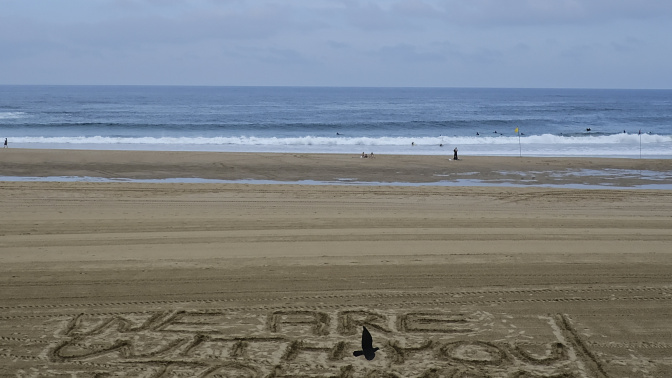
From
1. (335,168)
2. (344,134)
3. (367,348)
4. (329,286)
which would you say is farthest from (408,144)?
(367,348)

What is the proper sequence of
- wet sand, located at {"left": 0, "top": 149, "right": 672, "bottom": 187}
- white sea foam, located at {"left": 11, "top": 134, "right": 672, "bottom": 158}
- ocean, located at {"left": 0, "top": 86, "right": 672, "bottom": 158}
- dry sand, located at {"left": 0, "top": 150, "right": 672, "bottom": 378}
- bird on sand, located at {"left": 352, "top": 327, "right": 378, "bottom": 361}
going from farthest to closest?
ocean, located at {"left": 0, "top": 86, "right": 672, "bottom": 158}
white sea foam, located at {"left": 11, "top": 134, "right": 672, "bottom": 158}
wet sand, located at {"left": 0, "top": 149, "right": 672, "bottom": 187}
dry sand, located at {"left": 0, "top": 150, "right": 672, "bottom": 378}
bird on sand, located at {"left": 352, "top": 327, "right": 378, "bottom": 361}

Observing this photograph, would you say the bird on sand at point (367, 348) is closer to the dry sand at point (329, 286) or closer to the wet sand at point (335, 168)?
the dry sand at point (329, 286)

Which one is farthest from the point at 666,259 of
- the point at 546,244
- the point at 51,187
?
the point at 51,187

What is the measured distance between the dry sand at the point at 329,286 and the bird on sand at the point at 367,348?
12cm

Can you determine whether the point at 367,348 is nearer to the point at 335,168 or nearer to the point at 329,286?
the point at 329,286

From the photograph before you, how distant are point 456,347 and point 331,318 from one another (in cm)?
165

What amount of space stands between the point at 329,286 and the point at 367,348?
2261mm

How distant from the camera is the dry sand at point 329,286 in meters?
6.33

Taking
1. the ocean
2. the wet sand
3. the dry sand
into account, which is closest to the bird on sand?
the dry sand

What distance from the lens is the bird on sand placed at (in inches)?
244

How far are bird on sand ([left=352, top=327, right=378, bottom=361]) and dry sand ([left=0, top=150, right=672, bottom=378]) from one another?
0.12 metres

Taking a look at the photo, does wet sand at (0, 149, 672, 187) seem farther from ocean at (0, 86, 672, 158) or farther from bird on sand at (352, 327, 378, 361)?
bird on sand at (352, 327, 378, 361)

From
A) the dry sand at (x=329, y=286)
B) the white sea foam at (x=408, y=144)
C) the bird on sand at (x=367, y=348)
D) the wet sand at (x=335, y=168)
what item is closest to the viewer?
the bird on sand at (x=367, y=348)

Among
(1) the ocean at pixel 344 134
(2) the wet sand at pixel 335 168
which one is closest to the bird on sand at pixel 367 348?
(2) the wet sand at pixel 335 168
